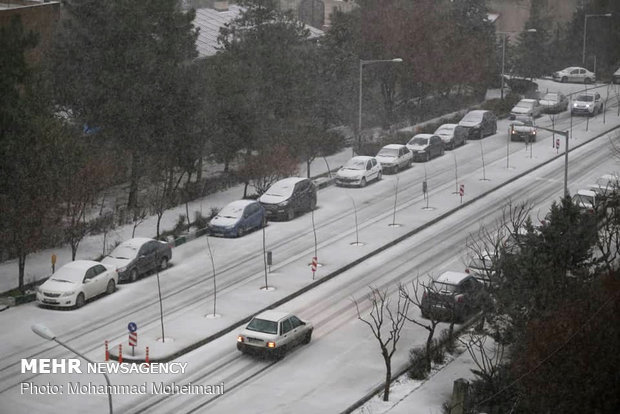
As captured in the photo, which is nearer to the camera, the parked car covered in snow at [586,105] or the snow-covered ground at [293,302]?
the snow-covered ground at [293,302]

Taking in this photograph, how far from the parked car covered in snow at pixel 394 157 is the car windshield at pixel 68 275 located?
2604 centimetres

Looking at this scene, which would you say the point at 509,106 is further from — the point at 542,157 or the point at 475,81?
the point at 542,157

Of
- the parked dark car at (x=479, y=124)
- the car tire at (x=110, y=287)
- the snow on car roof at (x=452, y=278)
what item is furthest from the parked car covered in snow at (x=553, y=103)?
the car tire at (x=110, y=287)

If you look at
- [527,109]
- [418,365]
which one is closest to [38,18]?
[527,109]

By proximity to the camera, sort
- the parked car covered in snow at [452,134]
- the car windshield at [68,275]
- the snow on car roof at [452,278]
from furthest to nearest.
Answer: the parked car covered in snow at [452,134]
the car windshield at [68,275]
the snow on car roof at [452,278]

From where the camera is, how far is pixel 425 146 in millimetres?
66812

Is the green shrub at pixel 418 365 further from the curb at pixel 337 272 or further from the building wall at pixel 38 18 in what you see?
the building wall at pixel 38 18

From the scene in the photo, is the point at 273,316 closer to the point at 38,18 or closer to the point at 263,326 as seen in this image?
the point at 263,326

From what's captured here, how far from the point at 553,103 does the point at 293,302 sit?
4676 cm

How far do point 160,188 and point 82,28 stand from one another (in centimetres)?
986

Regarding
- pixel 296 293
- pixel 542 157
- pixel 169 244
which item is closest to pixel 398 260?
pixel 296 293

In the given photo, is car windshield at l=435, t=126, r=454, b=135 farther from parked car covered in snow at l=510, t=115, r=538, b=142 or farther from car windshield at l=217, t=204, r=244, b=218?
car windshield at l=217, t=204, r=244, b=218

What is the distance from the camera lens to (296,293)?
4253 centimetres

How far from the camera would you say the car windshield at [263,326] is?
35.8 meters
